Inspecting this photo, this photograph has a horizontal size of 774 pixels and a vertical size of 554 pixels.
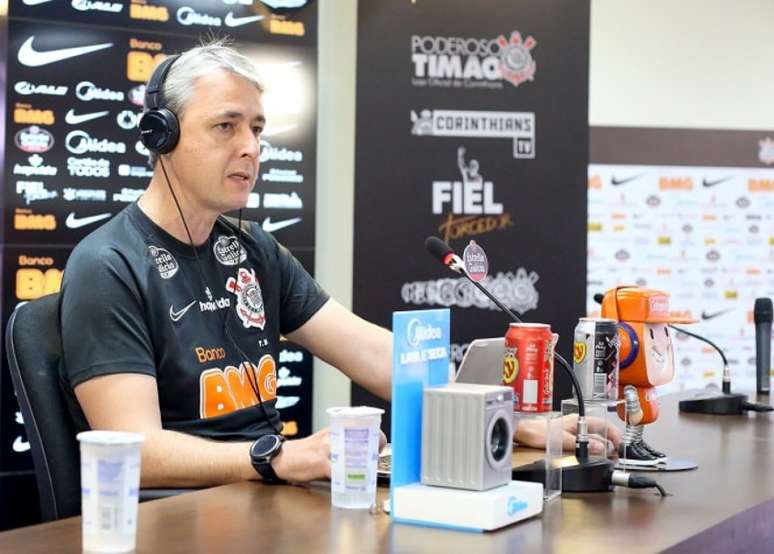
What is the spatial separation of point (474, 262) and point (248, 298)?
0.72 meters

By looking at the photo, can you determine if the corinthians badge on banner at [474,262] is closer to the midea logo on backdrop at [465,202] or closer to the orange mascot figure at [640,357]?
the orange mascot figure at [640,357]

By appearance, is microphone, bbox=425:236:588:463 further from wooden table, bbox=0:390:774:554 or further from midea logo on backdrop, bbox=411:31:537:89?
midea logo on backdrop, bbox=411:31:537:89

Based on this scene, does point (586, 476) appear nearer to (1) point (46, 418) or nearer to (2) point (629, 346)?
(2) point (629, 346)

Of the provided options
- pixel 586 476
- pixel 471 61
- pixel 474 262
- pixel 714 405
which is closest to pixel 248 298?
pixel 474 262

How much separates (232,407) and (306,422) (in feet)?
5.51

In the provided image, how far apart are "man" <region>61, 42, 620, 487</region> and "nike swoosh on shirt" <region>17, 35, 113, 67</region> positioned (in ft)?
4.22

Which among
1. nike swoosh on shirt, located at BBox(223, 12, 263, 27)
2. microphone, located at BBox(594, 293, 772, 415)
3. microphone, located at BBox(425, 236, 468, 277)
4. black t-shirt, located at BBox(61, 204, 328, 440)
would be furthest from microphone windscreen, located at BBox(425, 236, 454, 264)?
nike swoosh on shirt, located at BBox(223, 12, 263, 27)

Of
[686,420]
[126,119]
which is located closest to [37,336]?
[686,420]

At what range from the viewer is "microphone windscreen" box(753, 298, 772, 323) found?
283 centimetres

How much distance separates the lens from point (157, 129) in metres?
2.02

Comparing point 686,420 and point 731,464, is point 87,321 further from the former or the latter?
point 686,420

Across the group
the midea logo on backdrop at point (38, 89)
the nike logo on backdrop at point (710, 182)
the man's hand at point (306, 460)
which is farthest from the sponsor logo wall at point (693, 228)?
the man's hand at point (306, 460)

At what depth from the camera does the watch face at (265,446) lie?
62.8 inches

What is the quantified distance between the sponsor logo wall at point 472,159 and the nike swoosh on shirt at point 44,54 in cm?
89
